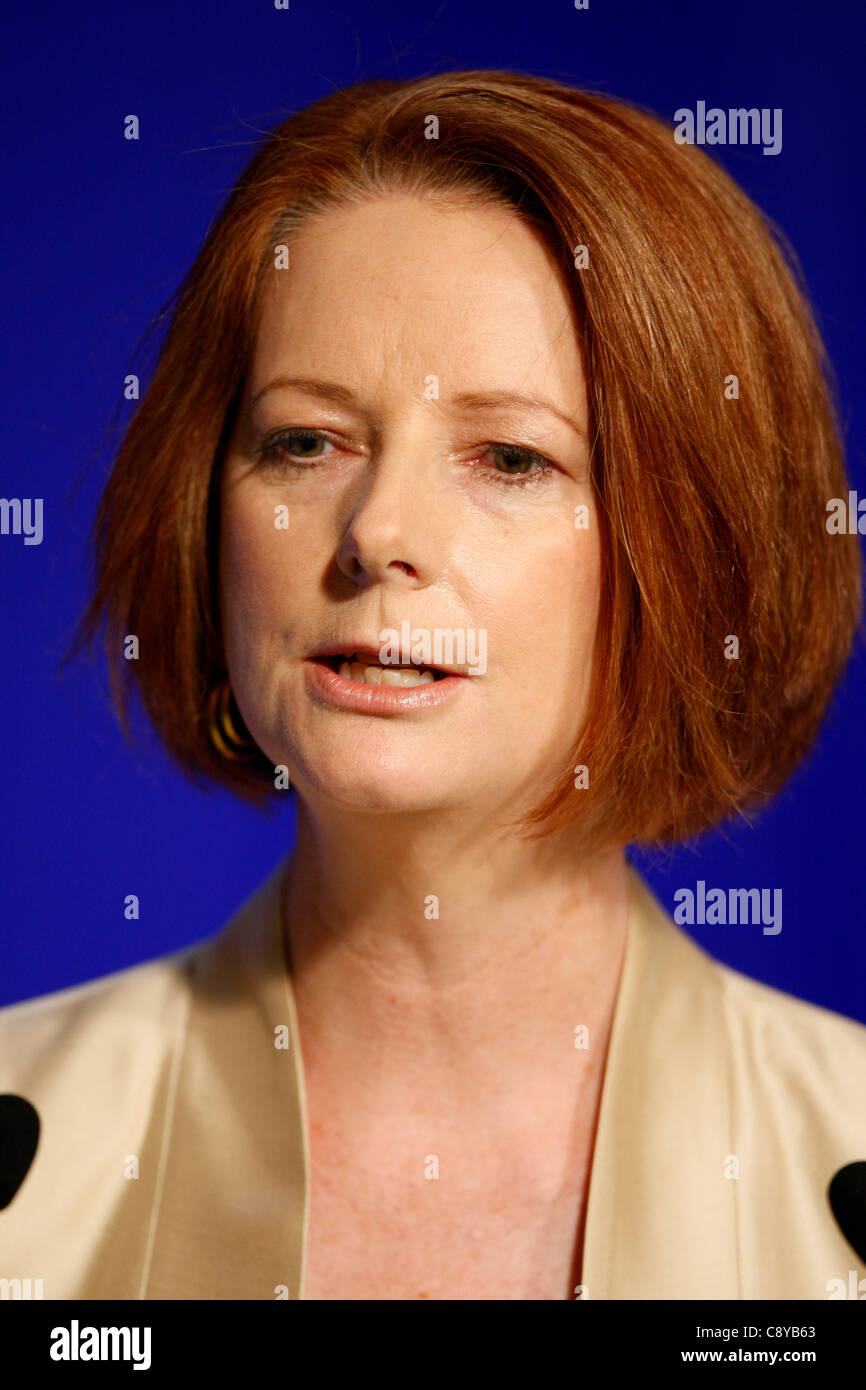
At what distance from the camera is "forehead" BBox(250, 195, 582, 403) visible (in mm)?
1828

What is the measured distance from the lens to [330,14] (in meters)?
2.32

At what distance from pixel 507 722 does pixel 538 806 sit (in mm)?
156

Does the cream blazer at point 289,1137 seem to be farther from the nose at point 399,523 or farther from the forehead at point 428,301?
the forehead at point 428,301

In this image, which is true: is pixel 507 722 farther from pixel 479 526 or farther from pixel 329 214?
pixel 329 214

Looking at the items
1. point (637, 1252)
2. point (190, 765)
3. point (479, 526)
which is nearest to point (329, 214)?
point (479, 526)

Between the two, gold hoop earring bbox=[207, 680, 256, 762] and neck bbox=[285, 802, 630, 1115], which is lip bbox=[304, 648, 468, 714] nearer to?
neck bbox=[285, 802, 630, 1115]

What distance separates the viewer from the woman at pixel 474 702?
1.84 meters

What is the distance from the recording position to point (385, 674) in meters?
1.83

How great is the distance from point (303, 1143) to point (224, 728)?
22.3 inches

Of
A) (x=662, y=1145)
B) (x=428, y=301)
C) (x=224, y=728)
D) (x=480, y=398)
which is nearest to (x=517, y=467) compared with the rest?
(x=480, y=398)

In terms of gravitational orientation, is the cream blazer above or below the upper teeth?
below

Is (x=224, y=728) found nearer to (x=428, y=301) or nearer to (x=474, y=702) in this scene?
(x=474, y=702)

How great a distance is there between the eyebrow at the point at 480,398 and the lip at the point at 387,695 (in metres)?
0.29

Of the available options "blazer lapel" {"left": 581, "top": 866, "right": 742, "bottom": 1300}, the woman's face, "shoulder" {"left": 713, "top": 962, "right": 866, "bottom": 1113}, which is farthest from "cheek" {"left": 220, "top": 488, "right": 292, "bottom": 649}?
"shoulder" {"left": 713, "top": 962, "right": 866, "bottom": 1113}
